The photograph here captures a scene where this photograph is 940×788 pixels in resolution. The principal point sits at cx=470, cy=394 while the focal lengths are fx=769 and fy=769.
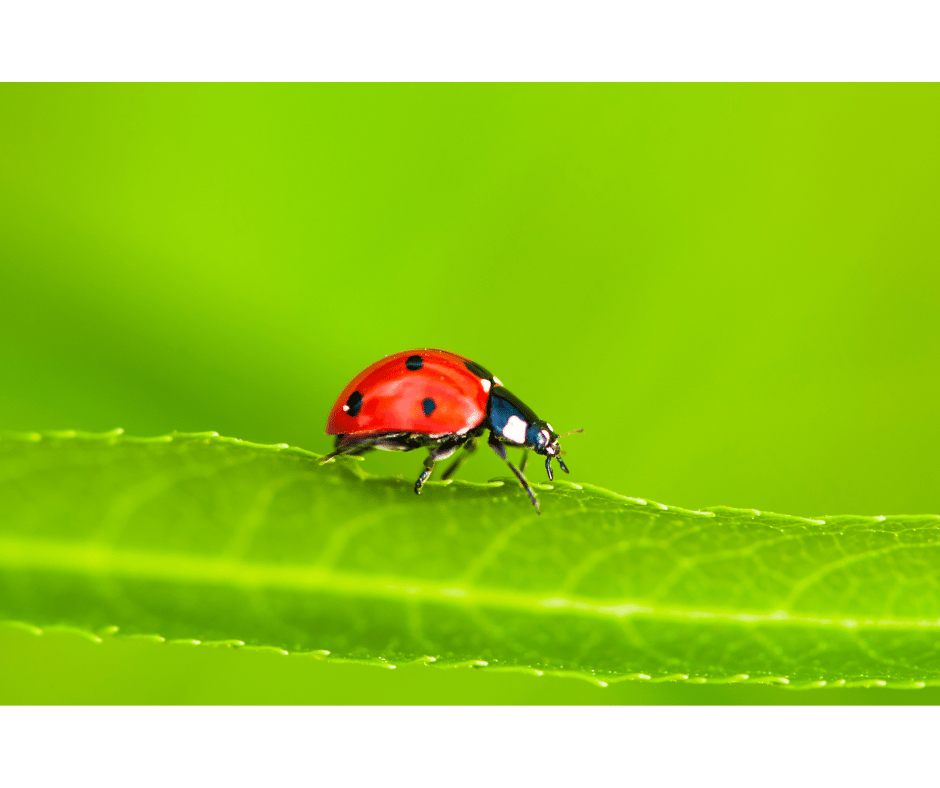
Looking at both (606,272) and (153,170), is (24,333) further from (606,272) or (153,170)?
(606,272)

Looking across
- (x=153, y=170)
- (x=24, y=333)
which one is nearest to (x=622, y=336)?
(x=153, y=170)

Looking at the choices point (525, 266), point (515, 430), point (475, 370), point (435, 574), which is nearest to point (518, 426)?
point (515, 430)

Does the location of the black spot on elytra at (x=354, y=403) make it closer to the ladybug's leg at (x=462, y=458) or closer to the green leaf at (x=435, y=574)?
the ladybug's leg at (x=462, y=458)

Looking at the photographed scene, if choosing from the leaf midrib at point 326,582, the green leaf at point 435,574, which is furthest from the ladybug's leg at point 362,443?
the leaf midrib at point 326,582

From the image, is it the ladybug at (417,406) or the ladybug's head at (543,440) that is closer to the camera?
the ladybug at (417,406)

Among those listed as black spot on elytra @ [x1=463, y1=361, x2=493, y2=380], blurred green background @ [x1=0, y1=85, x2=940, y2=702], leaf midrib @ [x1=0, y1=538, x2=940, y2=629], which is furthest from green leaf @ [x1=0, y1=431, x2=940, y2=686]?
blurred green background @ [x1=0, y1=85, x2=940, y2=702]

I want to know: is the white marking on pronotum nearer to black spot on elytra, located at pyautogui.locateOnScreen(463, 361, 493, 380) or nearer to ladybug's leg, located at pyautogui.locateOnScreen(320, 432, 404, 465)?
black spot on elytra, located at pyautogui.locateOnScreen(463, 361, 493, 380)

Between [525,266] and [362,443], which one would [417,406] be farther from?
[525,266]
